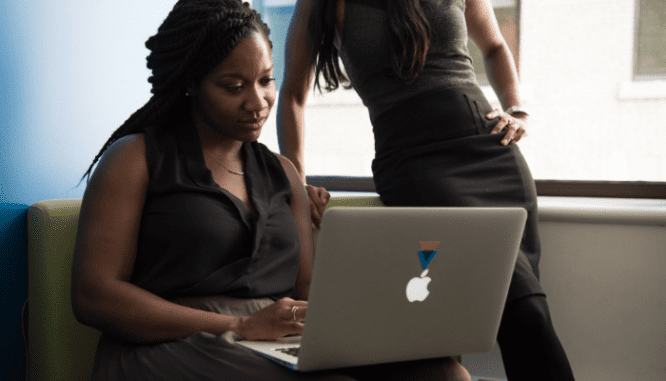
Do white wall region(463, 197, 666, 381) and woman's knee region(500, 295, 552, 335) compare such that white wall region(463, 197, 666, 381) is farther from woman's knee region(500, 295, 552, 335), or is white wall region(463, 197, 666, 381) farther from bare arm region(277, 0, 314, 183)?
bare arm region(277, 0, 314, 183)

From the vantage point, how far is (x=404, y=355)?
2.64ft

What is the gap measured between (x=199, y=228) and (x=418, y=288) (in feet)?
1.39

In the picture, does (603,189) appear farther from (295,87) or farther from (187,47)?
(187,47)

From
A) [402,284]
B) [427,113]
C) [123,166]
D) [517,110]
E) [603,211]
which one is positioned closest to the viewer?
[402,284]

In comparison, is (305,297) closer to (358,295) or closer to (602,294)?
(358,295)

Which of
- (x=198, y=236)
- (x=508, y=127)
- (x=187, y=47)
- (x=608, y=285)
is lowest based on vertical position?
(x=608, y=285)

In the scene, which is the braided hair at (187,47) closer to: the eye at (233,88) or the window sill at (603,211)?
the eye at (233,88)

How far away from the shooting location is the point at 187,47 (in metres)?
1.10

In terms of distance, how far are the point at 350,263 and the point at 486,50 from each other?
3.55 ft

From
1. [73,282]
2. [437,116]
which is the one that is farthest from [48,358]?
[437,116]

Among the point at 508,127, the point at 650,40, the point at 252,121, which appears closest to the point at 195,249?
the point at 252,121

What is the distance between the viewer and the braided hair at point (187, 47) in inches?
42.9

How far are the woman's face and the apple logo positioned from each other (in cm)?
49

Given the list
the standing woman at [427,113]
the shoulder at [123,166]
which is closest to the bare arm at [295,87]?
the standing woman at [427,113]
